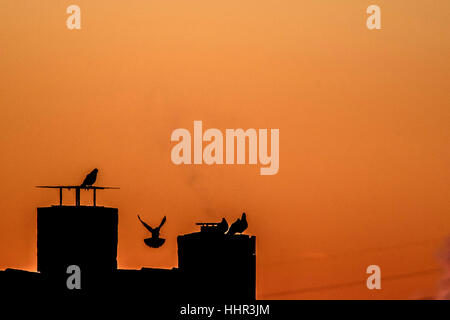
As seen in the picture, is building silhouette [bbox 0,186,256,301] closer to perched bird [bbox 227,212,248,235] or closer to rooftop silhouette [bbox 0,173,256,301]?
rooftop silhouette [bbox 0,173,256,301]

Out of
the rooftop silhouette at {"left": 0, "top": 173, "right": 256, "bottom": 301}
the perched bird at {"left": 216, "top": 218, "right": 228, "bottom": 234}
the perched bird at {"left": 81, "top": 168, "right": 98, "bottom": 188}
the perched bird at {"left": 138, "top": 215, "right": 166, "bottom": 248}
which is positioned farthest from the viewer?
the rooftop silhouette at {"left": 0, "top": 173, "right": 256, "bottom": 301}

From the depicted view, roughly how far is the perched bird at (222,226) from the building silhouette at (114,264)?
894mm

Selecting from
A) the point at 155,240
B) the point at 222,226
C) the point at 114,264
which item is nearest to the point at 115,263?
A: the point at 114,264

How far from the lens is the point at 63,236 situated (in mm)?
93938

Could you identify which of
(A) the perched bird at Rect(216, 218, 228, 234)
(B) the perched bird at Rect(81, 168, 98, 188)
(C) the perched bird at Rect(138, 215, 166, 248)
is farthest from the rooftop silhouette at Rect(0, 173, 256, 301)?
(B) the perched bird at Rect(81, 168, 98, 188)

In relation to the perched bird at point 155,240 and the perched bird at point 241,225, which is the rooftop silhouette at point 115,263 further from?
the perched bird at point 155,240

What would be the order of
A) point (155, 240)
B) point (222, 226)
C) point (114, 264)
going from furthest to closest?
point (114, 264) → point (222, 226) → point (155, 240)

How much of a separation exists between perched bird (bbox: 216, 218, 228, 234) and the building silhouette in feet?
2.93

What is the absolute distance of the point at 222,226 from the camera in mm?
86250

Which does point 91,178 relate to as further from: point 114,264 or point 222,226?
point 114,264

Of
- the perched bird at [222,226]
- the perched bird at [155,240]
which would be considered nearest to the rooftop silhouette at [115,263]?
the perched bird at [222,226]

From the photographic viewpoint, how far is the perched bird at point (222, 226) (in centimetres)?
8475

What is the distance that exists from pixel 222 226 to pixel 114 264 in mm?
17080

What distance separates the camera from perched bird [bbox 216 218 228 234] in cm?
8475
